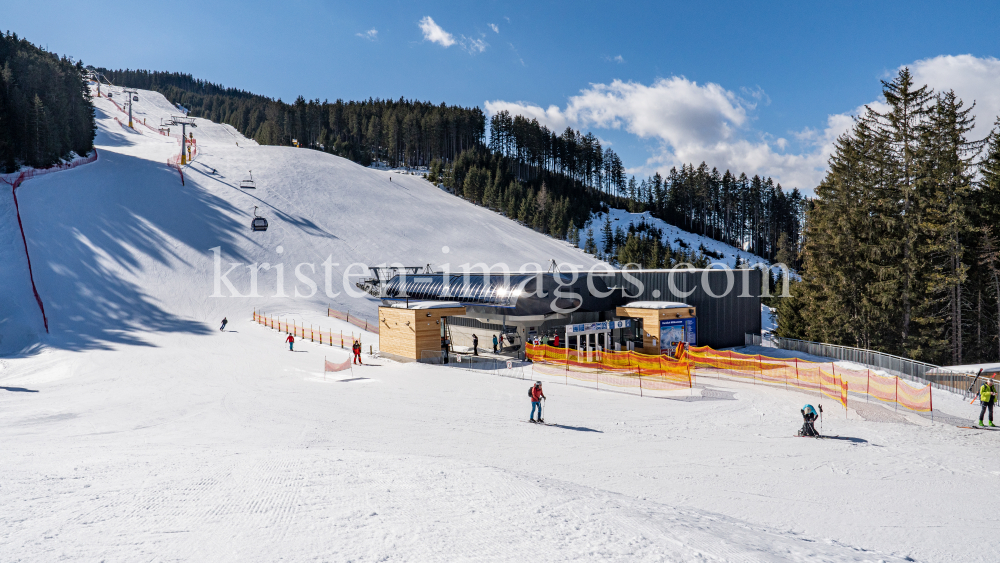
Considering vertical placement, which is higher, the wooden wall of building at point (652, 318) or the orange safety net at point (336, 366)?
the wooden wall of building at point (652, 318)

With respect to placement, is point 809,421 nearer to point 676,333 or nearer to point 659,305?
point 676,333

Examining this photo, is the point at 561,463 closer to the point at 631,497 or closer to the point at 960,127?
the point at 631,497

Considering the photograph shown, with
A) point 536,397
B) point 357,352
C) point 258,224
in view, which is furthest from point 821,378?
point 258,224

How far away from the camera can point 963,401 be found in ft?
53.2

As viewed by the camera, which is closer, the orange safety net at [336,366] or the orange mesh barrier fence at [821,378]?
the orange mesh barrier fence at [821,378]

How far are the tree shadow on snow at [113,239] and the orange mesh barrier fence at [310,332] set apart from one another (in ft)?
10.2

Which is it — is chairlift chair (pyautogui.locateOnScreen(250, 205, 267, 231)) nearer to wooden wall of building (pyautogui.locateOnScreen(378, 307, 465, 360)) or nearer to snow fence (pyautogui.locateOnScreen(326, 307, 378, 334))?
snow fence (pyautogui.locateOnScreen(326, 307, 378, 334))

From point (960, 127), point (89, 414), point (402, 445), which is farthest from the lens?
point (960, 127)

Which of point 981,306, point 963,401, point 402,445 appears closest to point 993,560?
point 402,445

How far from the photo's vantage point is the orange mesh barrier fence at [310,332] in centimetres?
2845

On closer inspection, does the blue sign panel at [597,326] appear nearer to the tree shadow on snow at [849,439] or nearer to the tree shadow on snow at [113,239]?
the tree shadow on snow at [849,439]

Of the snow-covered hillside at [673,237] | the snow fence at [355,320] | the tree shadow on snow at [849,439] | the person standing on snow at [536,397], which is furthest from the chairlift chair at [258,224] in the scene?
the snow-covered hillside at [673,237]

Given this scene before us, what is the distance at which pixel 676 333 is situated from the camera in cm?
2588

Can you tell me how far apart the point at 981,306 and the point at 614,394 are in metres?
25.0
